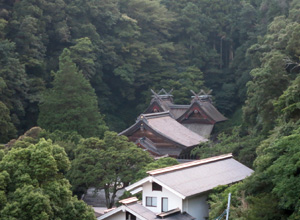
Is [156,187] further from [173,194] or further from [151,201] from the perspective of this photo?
[173,194]

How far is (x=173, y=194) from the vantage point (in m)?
20.7

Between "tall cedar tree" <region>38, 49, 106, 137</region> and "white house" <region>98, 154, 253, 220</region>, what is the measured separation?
13.3 metres

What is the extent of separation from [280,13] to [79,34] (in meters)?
15.7

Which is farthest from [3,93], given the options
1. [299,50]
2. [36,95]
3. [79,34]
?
[299,50]

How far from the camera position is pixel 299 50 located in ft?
95.9

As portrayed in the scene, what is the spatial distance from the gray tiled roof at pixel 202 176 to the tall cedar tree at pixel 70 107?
12195 millimetres

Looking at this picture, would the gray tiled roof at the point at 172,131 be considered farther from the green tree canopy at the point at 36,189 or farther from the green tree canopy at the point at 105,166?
A: the green tree canopy at the point at 36,189

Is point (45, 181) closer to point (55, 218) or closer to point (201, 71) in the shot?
point (55, 218)

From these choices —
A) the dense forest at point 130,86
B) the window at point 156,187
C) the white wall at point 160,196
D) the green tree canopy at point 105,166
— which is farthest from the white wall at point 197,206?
the green tree canopy at point 105,166

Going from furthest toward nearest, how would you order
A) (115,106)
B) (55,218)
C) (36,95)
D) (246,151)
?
(115,106) → (36,95) → (246,151) → (55,218)

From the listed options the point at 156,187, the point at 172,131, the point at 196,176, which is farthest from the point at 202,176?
the point at 172,131

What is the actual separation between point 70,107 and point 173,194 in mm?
16339

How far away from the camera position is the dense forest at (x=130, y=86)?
16828 mm

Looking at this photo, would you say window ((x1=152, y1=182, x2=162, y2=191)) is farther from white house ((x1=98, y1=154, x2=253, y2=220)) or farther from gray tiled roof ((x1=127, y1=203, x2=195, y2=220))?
gray tiled roof ((x1=127, y1=203, x2=195, y2=220))
